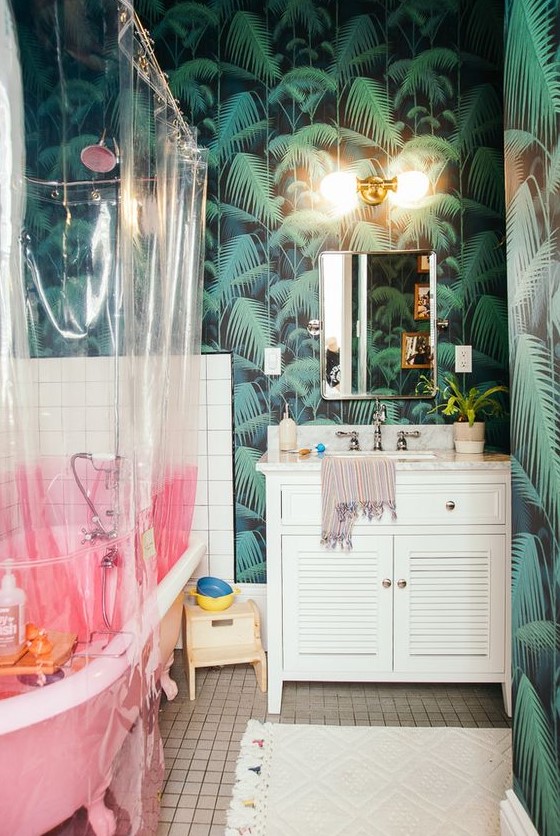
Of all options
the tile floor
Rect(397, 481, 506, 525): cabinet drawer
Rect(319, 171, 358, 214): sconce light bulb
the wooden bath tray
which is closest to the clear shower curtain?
the wooden bath tray

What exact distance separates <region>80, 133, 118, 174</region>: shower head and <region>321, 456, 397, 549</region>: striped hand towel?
4.18ft

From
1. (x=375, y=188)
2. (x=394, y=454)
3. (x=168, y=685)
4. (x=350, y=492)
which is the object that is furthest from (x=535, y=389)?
(x=168, y=685)

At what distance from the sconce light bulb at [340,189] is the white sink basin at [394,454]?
115 cm

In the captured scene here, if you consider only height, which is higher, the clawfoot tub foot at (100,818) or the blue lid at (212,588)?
the blue lid at (212,588)

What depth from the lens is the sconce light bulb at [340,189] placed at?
2607 mm

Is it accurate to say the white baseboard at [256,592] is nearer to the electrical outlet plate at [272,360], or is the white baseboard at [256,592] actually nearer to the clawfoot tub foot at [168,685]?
the clawfoot tub foot at [168,685]

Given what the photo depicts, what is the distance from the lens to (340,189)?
2.61 m

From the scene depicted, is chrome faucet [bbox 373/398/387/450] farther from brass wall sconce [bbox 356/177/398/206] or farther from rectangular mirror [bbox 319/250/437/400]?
brass wall sconce [bbox 356/177/398/206]

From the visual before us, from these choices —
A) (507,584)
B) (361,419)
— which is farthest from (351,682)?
(361,419)

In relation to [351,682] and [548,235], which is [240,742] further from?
[548,235]

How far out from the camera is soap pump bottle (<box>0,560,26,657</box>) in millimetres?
1189

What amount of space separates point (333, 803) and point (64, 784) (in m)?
0.84

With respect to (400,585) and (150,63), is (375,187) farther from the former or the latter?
(400,585)

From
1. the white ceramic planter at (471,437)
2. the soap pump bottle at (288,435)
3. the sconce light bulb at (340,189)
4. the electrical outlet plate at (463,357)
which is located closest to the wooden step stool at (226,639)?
the soap pump bottle at (288,435)
